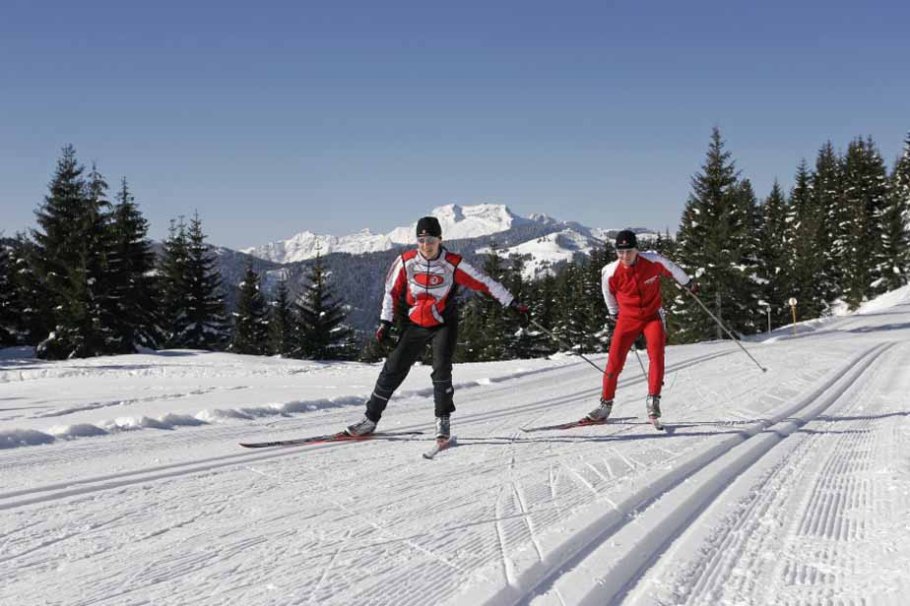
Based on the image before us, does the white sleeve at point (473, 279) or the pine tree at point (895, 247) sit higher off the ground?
the pine tree at point (895, 247)

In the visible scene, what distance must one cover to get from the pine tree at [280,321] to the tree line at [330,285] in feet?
0.35

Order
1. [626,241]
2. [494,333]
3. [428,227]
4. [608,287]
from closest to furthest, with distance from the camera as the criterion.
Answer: [428,227]
[626,241]
[608,287]
[494,333]

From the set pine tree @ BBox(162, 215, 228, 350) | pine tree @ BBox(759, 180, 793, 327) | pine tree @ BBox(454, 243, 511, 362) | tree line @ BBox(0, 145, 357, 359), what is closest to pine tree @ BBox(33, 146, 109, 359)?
tree line @ BBox(0, 145, 357, 359)

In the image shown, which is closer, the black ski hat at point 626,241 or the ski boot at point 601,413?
the black ski hat at point 626,241

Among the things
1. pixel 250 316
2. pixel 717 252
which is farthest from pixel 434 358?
pixel 250 316

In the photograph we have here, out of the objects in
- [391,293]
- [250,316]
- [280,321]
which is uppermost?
[250,316]

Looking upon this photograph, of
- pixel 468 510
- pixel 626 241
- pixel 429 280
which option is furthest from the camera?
pixel 626 241

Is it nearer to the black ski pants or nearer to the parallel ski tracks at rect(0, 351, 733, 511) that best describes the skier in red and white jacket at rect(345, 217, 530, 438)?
the black ski pants

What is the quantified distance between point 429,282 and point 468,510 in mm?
2591

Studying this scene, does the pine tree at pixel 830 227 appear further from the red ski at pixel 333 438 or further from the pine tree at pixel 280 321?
the red ski at pixel 333 438

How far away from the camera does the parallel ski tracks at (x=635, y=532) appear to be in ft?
8.24

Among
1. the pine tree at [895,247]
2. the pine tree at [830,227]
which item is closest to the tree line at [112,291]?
the pine tree at [830,227]

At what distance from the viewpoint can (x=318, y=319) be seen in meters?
39.8

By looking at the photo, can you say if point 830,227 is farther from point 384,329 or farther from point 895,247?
point 384,329
